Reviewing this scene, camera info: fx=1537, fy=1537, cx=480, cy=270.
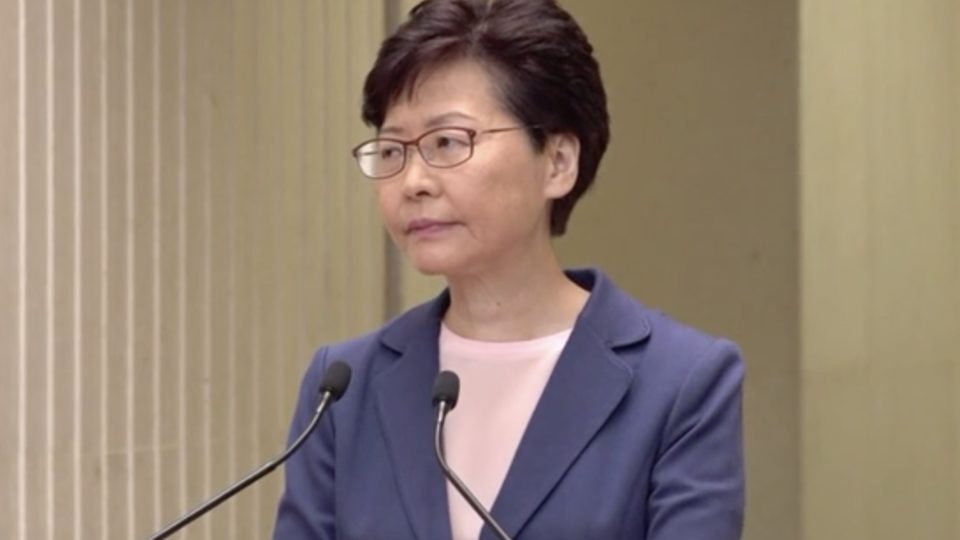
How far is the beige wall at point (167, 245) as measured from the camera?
8.07 feet

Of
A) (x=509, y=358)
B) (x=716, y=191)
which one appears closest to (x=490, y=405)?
(x=509, y=358)

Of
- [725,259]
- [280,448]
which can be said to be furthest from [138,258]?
[725,259]

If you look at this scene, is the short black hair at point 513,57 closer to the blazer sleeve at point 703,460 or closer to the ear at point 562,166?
the ear at point 562,166

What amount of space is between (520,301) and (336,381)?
0.81 feet

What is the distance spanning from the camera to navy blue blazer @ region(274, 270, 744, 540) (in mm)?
1581

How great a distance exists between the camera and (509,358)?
1741mm

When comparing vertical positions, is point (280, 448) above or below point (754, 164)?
below

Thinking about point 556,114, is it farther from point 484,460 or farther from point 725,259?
point 725,259

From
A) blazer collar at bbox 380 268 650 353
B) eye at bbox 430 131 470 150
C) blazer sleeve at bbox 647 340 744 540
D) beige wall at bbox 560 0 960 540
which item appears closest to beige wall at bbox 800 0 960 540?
beige wall at bbox 560 0 960 540

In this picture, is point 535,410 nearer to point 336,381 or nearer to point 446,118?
point 336,381

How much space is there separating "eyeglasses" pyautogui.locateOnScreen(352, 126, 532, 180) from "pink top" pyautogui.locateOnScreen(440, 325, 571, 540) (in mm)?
231

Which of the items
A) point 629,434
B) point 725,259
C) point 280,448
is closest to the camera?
point 629,434

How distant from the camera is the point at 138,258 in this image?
107 inches

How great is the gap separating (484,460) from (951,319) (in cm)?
Answer: 211
